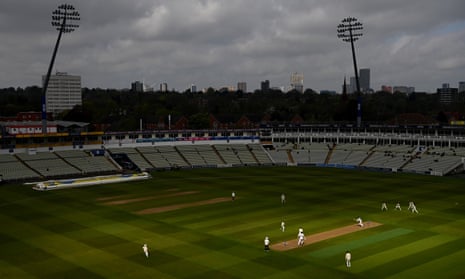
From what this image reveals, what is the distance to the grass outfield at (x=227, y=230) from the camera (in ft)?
93.4

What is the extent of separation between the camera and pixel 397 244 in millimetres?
33438

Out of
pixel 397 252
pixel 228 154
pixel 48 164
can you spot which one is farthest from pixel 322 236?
pixel 228 154

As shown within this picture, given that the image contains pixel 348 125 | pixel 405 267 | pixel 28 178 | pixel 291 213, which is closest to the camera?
pixel 405 267

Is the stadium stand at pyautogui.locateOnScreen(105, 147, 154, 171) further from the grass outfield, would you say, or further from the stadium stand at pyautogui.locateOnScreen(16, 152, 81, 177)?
the grass outfield

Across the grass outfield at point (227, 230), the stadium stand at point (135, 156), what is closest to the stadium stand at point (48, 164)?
the grass outfield at point (227, 230)

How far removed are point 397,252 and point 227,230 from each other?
506 inches

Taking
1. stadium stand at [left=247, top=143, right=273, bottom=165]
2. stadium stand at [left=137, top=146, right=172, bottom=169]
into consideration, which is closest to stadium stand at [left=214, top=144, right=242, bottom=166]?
stadium stand at [left=247, top=143, right=273, bottom=165]

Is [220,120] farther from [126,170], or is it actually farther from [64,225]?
[64,225]

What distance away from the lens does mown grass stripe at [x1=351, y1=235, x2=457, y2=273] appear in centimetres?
2877

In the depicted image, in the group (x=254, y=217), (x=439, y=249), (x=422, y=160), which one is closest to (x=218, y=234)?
(x=254, y=217)

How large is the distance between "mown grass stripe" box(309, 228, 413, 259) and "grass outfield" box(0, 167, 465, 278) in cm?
7

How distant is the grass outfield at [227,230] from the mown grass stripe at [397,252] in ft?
0.22

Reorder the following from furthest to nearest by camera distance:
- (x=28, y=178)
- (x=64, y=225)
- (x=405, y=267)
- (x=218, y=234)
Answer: (x=28, y=178) < (x=64, y=225) < (x=218, y=234) < (x=405, y=267)

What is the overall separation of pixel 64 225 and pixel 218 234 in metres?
13.3
